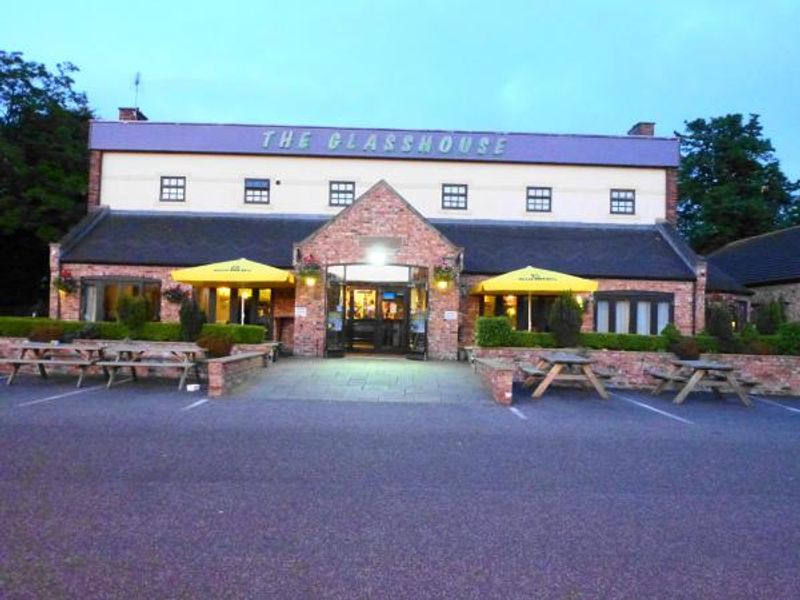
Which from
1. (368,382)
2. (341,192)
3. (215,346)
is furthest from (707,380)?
(341,192)

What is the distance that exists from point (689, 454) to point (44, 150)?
27410mm

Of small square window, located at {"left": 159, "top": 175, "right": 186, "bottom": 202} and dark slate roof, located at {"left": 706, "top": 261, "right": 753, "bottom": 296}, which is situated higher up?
small square window, located at {"left": 159, "top": 175, "right": 186, "bottom": 202}

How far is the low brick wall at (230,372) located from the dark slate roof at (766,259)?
20.2 m

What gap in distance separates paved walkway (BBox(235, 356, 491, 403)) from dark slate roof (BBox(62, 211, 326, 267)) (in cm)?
549

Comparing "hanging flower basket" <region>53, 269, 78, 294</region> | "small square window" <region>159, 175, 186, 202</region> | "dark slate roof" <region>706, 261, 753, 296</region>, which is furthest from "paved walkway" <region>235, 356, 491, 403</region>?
"dark slate roof" <region>706, 261, 753, 296</region>

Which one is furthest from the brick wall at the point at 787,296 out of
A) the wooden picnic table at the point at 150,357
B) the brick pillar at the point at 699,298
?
the wooden picnic table at the point at 150,357

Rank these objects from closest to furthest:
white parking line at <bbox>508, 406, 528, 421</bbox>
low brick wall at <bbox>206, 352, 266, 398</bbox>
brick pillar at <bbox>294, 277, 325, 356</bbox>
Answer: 1. white parking line at <bbox>508, 406, 528, 421</bbox>
2. low brick wall at <bbox>206, 352, 266, 398</bbox>
3. brick pillar at <bbox>294, 277, 325, 356</bbox>

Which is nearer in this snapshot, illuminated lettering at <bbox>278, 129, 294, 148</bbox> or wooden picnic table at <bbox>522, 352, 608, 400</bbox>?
wooden picnic table at <bbox>522, 352, 608, 400</bbox>

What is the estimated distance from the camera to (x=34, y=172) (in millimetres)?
24562

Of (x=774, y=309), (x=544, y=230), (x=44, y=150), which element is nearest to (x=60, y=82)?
(x=44, y=150)

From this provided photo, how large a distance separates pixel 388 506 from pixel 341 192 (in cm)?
1862

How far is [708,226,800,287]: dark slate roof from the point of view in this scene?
933 inches

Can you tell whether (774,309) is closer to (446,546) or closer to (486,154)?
(486,154)

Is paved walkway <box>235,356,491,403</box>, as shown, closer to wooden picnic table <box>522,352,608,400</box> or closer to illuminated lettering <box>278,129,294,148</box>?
wooden picnic table <box>522,352,608,400</box>
